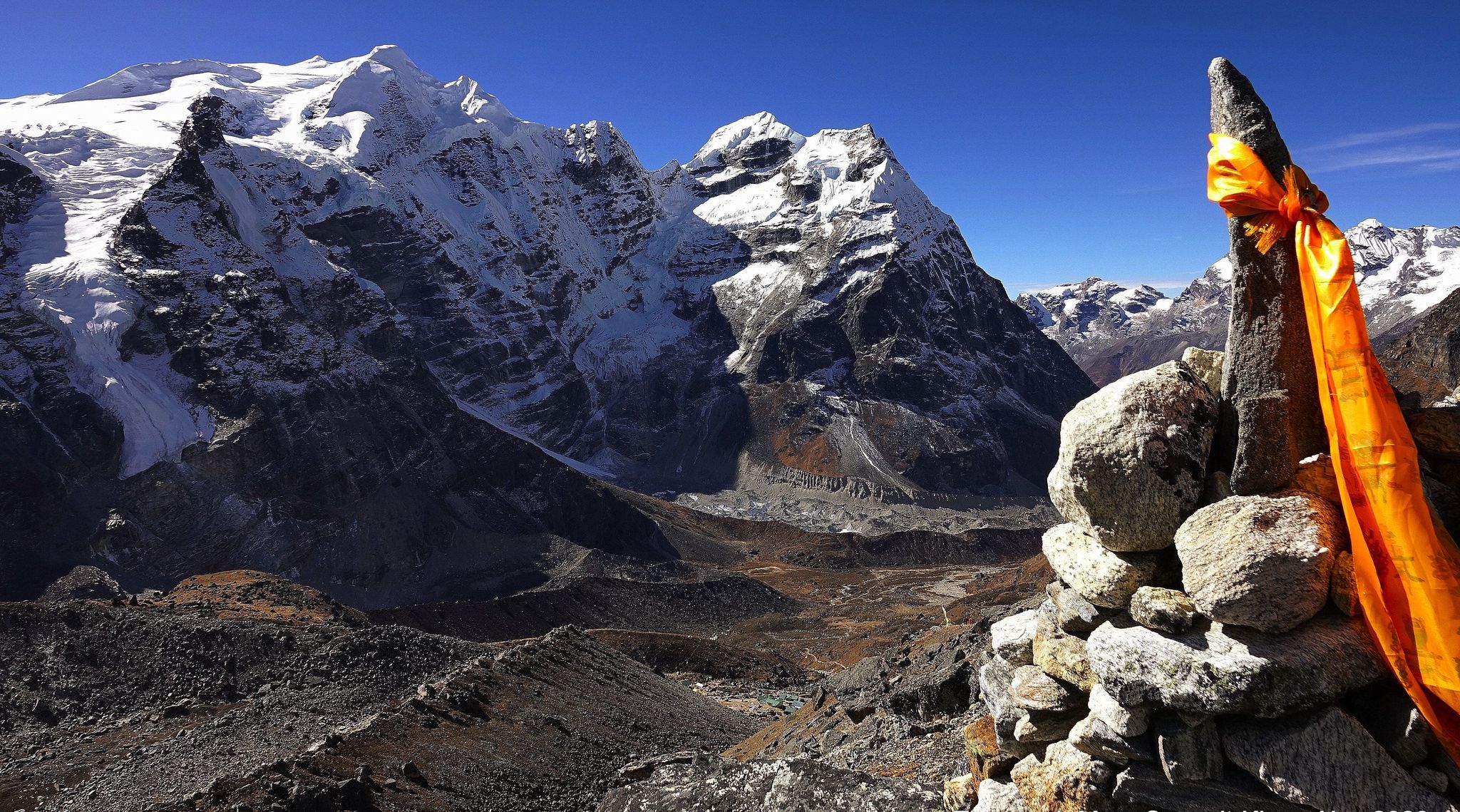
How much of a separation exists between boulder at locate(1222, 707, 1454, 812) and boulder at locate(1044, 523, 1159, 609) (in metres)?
1.36

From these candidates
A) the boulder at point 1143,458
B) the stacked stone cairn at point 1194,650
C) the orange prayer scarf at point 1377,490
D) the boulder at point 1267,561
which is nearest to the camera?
the orange prayer scarf at point 1377,490

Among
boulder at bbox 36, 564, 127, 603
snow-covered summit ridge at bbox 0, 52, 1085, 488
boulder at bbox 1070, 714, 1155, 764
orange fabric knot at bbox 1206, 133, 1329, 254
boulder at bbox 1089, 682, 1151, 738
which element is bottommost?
boulder at bbox 36, 564, 127, 603

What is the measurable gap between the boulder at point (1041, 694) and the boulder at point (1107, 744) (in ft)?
1.15

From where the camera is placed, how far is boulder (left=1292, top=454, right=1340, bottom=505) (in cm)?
624

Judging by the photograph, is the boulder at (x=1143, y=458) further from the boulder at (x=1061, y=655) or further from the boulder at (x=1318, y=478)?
the boulder at (x=1061, y=655)

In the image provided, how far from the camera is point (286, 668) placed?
28.5 m

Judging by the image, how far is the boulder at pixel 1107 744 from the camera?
637cm

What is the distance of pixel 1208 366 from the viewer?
7.55 meters

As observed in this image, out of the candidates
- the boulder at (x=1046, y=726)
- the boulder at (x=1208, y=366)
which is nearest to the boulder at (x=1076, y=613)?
the boulder at (x=1046, y=726)

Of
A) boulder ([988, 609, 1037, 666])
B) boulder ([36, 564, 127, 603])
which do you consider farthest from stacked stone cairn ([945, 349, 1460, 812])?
boulder ([36, 564, 127, 603])

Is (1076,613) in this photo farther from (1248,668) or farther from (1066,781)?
(1248,668)

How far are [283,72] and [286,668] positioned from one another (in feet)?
655

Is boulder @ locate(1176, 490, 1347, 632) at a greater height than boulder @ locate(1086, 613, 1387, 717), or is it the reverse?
boulder @ locate(1176, 490, 1347, 632)

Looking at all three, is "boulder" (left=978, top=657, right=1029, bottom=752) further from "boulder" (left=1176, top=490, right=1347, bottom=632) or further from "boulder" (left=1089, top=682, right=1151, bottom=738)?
"boulder" (left=1176, top=490, right=1347, bottom=632)
